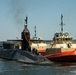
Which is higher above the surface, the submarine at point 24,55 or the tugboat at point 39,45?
the tugboat at point 39,45

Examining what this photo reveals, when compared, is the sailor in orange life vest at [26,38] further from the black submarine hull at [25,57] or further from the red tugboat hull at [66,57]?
the red tugboat hull at [66,57]

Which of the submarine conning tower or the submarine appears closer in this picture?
the submarine

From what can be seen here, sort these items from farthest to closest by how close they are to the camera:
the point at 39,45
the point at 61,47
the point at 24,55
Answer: the point at 39,45 → the point at 61,47 → the point at 24,55

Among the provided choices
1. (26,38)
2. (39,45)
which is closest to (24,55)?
(26,38)

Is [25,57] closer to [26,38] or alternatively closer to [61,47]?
[26,38]

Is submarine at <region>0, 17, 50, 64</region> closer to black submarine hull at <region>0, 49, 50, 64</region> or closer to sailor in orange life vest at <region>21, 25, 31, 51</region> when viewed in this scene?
black submarine hull at <region>0, 49, 50, 64</region>

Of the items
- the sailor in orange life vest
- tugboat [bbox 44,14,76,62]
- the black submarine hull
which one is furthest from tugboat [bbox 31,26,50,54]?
the black submarine hull

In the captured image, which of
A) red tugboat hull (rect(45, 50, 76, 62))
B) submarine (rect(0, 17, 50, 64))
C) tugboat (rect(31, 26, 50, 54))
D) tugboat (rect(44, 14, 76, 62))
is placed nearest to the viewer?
submarine (rect(0, 17, 50, 64))

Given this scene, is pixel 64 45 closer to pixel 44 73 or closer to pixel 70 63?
pixel 70 63

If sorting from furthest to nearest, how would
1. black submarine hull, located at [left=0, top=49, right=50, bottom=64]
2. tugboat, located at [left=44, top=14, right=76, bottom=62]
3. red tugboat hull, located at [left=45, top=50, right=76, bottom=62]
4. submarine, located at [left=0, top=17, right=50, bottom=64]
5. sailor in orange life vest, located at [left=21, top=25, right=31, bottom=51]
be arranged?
1. sailor in orange life vest, located at [left=21, top=25, right=31, bottom=51]
2. tugboat, located at [left=44, top=14, right=76, bottom=62]
3. red tugboat hull, located at [left=45, top=50, right=76, bottom=62]
4. submarine, located at [left=0, top=17, right=50, bottom=64]
5. black submarine hull, located at [left=0, top=49, right=50, bottom=64]

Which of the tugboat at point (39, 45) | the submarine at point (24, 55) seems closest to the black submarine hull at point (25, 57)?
the submarine at point (24, 55)

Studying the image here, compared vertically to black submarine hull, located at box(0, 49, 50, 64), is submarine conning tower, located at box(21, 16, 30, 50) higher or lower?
higher

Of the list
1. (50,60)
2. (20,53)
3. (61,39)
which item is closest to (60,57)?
(50,60)

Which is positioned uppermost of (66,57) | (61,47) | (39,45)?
(39,45)
